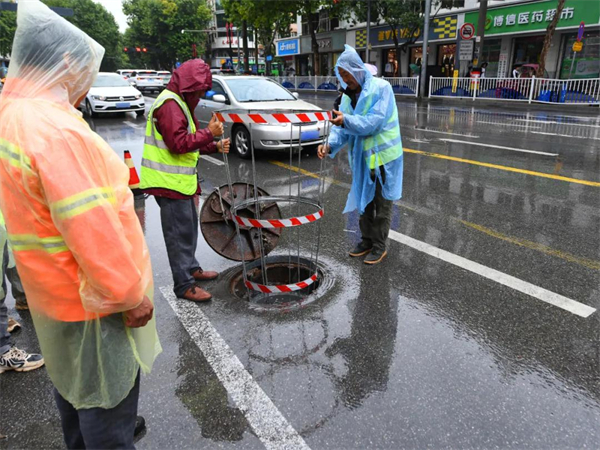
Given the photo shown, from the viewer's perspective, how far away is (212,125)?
121 inches

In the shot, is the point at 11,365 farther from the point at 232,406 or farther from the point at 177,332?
the point at 232,406

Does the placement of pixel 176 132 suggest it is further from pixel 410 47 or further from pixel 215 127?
pixel 410 47

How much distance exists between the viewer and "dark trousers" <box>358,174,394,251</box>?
419 centimetres

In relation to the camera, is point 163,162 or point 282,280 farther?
point 282,280

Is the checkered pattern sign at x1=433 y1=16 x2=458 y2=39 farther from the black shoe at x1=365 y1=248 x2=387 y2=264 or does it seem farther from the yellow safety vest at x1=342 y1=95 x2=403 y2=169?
the black shoe at x1=365 y1=248 x2=387 y2=264

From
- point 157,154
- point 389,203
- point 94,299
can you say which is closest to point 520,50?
point 389,203

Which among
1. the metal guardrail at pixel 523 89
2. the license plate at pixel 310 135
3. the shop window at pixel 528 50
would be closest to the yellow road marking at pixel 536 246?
the license plate at pixel 310 135

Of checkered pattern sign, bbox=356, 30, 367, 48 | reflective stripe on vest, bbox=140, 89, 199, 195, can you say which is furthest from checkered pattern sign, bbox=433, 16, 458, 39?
Result: reflective stripe on vest, bbox=140, 89, 199, 195

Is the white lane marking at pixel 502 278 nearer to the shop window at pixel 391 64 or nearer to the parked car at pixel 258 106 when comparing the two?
the parked car at pixel 258 106

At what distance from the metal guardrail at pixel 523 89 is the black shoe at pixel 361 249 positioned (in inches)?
678

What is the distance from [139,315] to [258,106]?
7.78 meters

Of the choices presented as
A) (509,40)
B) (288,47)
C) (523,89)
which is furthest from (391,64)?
(288,47)

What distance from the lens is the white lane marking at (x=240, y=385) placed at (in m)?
2.25

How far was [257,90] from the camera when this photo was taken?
31.8 ft
